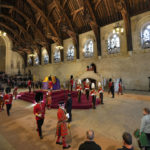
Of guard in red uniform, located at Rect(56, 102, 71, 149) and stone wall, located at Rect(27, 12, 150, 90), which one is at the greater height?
stone wall, located at Rect(27, 12, 150, 90)

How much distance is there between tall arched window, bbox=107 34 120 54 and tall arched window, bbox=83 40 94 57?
258 centimetres

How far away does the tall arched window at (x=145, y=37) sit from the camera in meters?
10.5

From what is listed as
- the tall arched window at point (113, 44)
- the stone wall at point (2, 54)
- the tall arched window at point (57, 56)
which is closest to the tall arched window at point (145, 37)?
the tall arched window at point (113, 44)

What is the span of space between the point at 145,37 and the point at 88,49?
284 inches

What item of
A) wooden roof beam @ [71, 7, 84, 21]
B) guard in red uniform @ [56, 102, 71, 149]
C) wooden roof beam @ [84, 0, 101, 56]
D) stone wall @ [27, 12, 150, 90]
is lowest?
guard in red uniform @ [56, 102, 71, 149]

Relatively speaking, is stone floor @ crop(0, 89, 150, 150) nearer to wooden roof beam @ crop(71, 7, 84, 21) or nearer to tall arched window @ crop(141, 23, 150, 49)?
tall arched window @ crop(141, 23, 150, 49)

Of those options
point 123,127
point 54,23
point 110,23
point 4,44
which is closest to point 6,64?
point 4,44

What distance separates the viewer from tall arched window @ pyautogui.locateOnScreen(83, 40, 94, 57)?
15.0m

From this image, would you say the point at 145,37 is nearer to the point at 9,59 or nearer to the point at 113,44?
the point at 113,44

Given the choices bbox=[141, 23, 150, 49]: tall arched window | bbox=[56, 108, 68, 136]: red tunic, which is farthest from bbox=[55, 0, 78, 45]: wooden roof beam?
bbox=[56, 108, 68, 136]: red tunic

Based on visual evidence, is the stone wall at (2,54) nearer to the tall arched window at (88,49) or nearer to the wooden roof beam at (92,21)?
the tall arched window at (88,49)

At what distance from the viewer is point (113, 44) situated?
1294cm

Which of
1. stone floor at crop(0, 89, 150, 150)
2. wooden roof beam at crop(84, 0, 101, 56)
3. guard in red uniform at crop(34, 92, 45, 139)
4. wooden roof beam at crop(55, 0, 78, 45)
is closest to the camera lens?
stone floor at crop(0, 89, 150, 150)

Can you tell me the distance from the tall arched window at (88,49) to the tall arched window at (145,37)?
6333 mm
